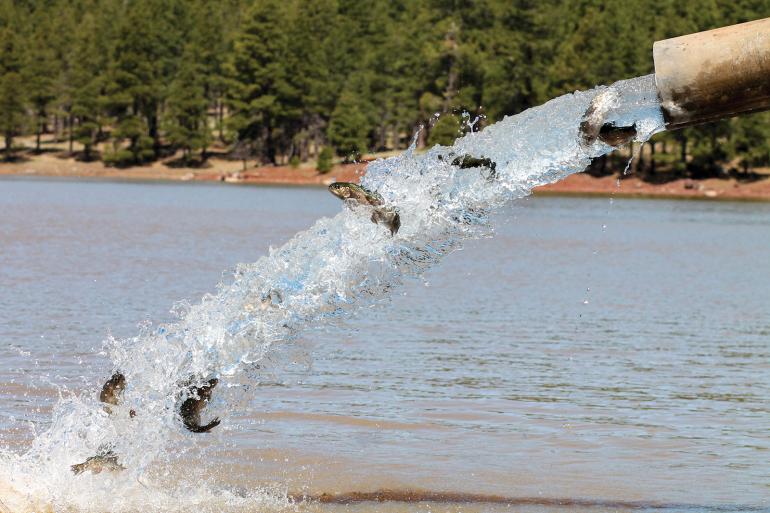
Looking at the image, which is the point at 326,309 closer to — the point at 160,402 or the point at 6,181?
the point at 160,402

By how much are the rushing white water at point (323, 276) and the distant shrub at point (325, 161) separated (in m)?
84.0

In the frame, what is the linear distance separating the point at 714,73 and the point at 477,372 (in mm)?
8221

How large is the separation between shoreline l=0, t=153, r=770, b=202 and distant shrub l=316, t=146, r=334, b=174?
39 cm

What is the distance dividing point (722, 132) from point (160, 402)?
83515 millimetres

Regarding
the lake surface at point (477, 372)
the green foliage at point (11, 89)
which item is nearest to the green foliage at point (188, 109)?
the green foliage at point (11, 89)

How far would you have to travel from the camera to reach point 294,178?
317 ft

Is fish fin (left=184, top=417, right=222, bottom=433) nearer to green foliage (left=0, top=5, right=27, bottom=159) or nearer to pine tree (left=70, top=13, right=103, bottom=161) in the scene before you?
pine tree (left=70, top=13, right=103, bottom=161)

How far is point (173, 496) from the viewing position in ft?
31.7

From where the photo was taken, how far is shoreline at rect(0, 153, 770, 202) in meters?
86.9

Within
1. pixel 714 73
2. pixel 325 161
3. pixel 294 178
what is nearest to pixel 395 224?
pixel 714 73

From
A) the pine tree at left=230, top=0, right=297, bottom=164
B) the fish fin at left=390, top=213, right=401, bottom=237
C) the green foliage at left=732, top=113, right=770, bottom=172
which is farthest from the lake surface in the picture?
the pine tree at left=230, top=0, right=297, bottom=164

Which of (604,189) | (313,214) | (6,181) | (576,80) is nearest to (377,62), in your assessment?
(576,80)

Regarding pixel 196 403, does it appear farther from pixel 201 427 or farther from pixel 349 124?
pixel 349 124

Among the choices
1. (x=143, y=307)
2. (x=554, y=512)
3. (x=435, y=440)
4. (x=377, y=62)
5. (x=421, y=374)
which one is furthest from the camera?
(x=377, y=62)
